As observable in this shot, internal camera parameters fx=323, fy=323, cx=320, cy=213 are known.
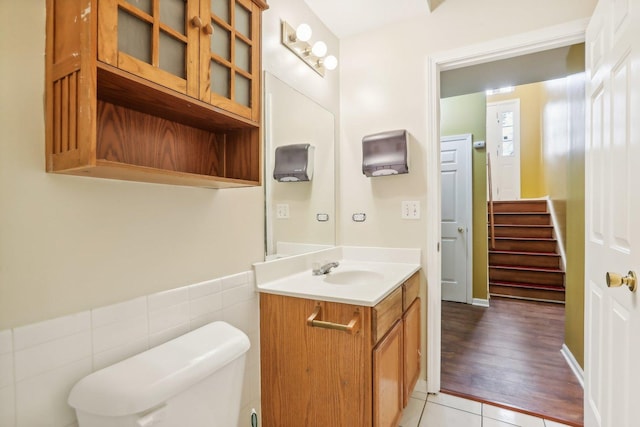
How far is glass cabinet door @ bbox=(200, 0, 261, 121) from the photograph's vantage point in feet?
3.19

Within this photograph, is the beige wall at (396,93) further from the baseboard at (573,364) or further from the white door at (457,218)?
the white door at (457,218)

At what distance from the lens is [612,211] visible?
3.97 ft

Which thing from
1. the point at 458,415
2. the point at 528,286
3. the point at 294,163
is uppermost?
the point at 294,163

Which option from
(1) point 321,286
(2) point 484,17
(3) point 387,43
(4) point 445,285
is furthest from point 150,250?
(4) point 445,285

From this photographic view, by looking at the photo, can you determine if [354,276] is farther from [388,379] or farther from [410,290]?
[388,379]

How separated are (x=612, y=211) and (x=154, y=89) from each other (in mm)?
1600

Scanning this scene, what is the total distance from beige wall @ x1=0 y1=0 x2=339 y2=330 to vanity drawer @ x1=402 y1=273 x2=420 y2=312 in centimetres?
97

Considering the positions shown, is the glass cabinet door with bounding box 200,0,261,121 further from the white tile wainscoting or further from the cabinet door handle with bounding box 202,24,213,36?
the white tile wainscoting

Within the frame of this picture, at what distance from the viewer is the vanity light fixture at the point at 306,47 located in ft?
5.41

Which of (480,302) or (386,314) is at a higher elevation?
(386,314)

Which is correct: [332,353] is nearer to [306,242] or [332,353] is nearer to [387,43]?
[306,242]

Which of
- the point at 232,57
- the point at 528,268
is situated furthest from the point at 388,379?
the point at 528,268

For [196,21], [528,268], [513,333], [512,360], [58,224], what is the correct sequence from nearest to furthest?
[58,224] < [196,21] < [512,360] < [513,333] < [528,268]

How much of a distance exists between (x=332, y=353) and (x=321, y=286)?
30 centimetres
